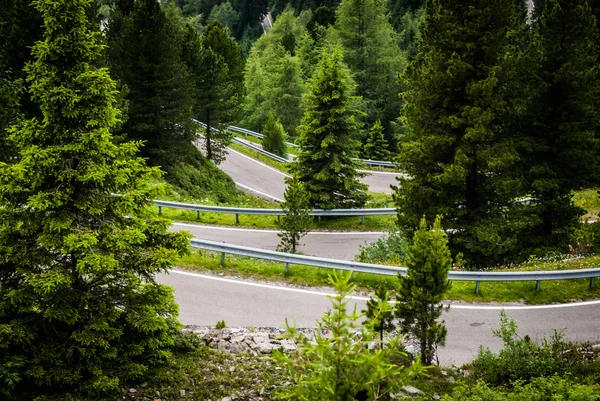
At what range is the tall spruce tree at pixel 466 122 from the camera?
15570mm

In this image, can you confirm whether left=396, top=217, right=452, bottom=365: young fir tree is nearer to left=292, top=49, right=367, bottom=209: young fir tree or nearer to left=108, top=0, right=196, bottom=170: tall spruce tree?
left=292, top=49, right=367, bottom=209: young fir tree

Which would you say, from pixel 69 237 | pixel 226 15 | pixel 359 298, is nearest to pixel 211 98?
pixel 359 298

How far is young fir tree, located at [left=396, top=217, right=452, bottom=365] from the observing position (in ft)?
32.0

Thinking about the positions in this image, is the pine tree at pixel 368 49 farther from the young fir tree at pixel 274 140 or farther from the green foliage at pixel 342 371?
the green foliage at pixel 342 371

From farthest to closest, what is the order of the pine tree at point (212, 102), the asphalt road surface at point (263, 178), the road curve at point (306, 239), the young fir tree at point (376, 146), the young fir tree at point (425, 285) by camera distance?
the young fir tree at point (376, 146)
the pine tree at point (212, 102)
the asphalt road surface at point (263, 178)
the road curve at point (306, 239)
the young fir tree at point (425, 285)

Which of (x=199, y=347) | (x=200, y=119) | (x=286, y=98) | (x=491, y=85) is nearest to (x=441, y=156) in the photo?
(x=491, y=85)

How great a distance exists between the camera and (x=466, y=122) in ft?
52.1

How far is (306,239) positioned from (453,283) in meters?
8.44

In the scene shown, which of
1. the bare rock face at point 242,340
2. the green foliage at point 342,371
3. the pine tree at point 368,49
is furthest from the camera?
the pine tree at point 368,49

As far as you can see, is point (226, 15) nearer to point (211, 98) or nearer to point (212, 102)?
point (211, 98)

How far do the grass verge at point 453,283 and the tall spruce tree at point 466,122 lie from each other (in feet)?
5.81

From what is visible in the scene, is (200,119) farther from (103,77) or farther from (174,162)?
(103,77)

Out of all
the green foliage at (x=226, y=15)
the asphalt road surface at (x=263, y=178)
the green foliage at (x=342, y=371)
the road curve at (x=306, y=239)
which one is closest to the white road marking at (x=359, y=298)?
the road curve at (x=306, y=239)

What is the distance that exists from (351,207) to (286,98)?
29381mm
